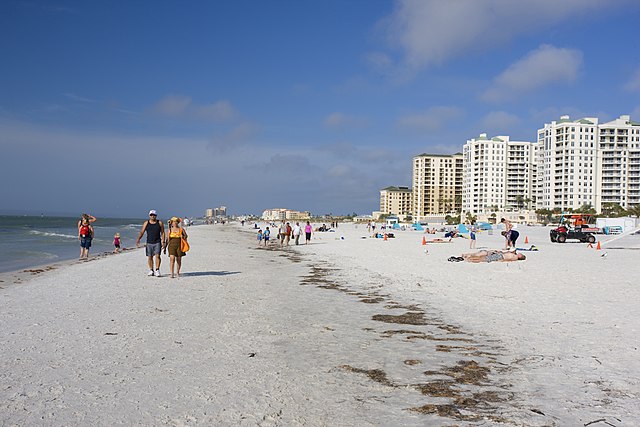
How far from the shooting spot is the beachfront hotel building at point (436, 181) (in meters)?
181

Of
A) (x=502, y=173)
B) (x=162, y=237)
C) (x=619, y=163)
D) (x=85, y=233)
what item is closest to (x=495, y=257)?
(x=162, y=237)

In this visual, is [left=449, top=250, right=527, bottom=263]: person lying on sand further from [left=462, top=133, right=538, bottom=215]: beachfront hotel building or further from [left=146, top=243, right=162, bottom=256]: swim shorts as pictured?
[left=462, top=133, right=538, bottom=215]: beachfront hotel building

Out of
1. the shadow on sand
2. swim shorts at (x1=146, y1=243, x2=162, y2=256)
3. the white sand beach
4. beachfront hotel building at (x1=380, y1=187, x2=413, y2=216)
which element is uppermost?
beachfront hotel building at (x1=380, y1=187, x2=413, y2=216)

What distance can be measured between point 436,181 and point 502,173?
38.8 m

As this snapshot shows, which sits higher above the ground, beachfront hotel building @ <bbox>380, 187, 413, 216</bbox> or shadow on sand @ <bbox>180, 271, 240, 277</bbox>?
beachfront hotel building @ <bbox>380, 187, 413, 216</bbox>

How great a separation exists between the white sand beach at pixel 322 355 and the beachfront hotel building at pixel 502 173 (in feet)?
456

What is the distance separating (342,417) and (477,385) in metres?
1.59

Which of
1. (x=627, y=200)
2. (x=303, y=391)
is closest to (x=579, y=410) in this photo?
(x=303, y=391)

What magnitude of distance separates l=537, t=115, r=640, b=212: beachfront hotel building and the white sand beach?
4998 inches

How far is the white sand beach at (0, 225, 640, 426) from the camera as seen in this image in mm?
4121

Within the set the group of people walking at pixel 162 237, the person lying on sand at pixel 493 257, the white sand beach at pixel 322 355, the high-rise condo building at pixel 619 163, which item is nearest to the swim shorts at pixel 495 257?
the person lying on sand at pixel 493 257

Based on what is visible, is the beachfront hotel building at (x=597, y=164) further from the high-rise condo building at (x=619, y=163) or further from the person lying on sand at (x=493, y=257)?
the person lying on sand at (x=493, y=257)

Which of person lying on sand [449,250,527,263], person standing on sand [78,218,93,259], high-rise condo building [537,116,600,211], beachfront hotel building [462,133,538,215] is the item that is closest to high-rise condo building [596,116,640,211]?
high-rise condo building [537,116,600,211]

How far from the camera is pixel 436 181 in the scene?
595 ft
